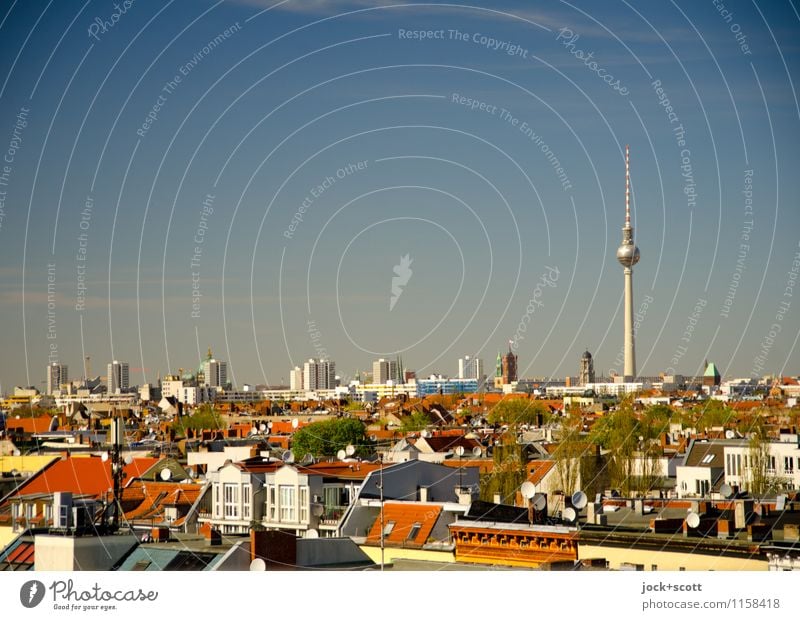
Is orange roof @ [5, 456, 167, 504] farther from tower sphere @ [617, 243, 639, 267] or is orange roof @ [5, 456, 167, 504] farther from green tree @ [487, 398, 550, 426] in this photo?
tower sphere @ [617, 243, 639, 267]

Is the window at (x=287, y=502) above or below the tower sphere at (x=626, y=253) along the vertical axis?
below

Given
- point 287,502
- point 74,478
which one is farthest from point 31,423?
point 287,502

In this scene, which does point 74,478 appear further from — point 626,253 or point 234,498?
point 626,253

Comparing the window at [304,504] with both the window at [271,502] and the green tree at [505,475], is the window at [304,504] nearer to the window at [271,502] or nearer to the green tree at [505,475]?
the window at [271,502]

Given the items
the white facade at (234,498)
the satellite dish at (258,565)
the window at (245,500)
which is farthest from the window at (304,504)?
the satellite dish at (258,565)

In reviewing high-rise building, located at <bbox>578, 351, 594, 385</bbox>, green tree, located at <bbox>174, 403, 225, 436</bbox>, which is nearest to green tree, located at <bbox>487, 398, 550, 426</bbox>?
green tree, located at <bbox>174, 403, 225, 436</bbox>
